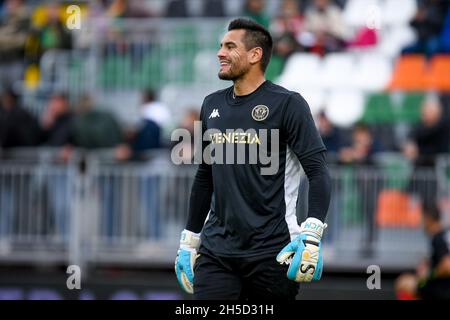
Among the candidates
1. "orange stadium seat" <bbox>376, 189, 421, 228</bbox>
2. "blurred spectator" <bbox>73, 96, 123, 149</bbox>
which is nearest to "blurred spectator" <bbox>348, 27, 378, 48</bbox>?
"orange stadium seat" <bbox>376, 189, 421, 228</bbox>

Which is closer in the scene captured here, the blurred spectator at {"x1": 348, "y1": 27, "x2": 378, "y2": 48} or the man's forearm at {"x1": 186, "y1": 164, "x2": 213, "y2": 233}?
the man's forearm at {"x1": 186, "y1": 164, "x2": 213, "y2": 233}

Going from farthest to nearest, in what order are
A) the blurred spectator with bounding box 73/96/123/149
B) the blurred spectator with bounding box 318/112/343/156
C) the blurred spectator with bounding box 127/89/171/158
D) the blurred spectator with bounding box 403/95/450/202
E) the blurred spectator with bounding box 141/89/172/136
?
the blurred spectator with bounding box 141/89/172/136, the blurred spectator with bounding box 73/96/123/149, the blurred spectator with bounding box 127/89/171/158, the blurred spectator with bounding box 318/112/343/156, the blurred spectator with bounding box 403/95/450/202

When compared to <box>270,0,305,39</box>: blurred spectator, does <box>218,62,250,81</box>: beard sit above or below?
below

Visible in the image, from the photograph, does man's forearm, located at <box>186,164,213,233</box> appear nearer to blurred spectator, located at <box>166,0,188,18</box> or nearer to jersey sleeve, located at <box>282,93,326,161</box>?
jersey sleeve, located at <box>282,93,326,161</box>

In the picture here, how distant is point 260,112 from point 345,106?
29.0ft

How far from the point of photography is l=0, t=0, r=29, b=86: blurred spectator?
16.2 m

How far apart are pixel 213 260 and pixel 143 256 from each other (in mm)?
7286

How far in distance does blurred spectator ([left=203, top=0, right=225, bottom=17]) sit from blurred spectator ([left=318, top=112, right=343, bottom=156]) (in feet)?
10.8

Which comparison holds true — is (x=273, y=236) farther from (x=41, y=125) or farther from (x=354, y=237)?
(x=41, y=125)

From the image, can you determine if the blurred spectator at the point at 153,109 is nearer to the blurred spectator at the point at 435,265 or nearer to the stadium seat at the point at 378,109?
the stadium seat at the point at 378,109

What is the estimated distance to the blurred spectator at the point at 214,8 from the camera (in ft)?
52.7

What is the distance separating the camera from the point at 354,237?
13.4 metres

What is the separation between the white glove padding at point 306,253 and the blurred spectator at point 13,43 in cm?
1055

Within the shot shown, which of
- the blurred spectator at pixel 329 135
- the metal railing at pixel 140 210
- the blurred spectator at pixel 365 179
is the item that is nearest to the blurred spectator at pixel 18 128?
the metal railing at pixel 140 210
